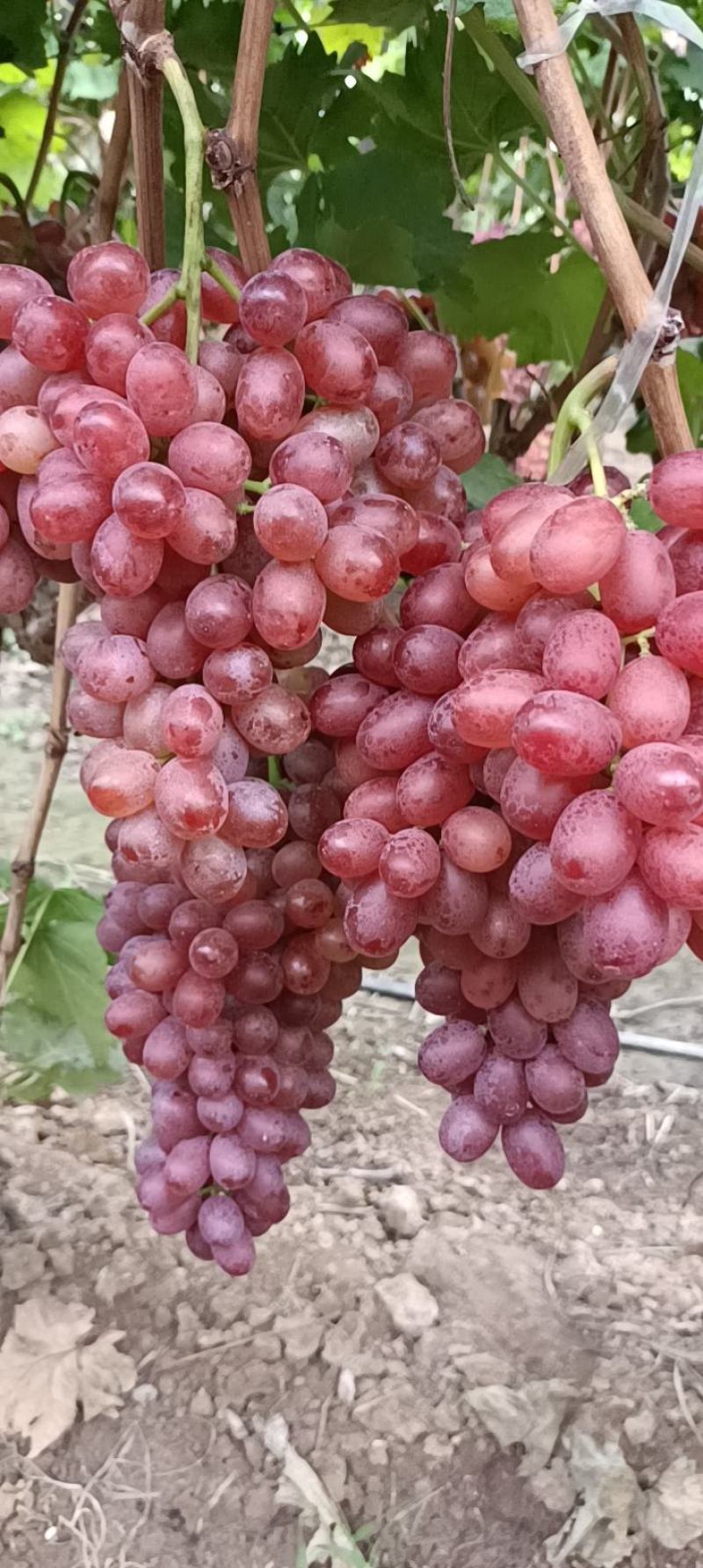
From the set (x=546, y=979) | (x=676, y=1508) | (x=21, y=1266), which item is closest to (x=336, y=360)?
(x=546, y=979)

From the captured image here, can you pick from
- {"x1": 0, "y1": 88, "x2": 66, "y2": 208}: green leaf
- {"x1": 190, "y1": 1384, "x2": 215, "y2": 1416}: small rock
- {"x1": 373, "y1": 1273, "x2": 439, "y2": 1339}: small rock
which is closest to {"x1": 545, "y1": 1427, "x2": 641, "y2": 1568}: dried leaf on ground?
{"x1": 373, "y1": 1273, "x2": 439, "y2": 1339}: small rock

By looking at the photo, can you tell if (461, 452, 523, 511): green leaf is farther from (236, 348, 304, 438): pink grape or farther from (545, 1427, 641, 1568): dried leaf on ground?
(545, 1427, 641, 1568): dried leaf on ground

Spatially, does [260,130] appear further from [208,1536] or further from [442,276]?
[208,1536]

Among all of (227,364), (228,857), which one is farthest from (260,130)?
(228,857)

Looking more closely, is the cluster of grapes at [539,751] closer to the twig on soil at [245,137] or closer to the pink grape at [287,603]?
the pink grape at [287,603]

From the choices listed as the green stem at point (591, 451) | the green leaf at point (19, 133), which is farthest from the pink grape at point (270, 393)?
the green leaf at point (19, 133)

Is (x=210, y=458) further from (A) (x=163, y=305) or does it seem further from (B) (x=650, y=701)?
(B) (x=650, y=701)
